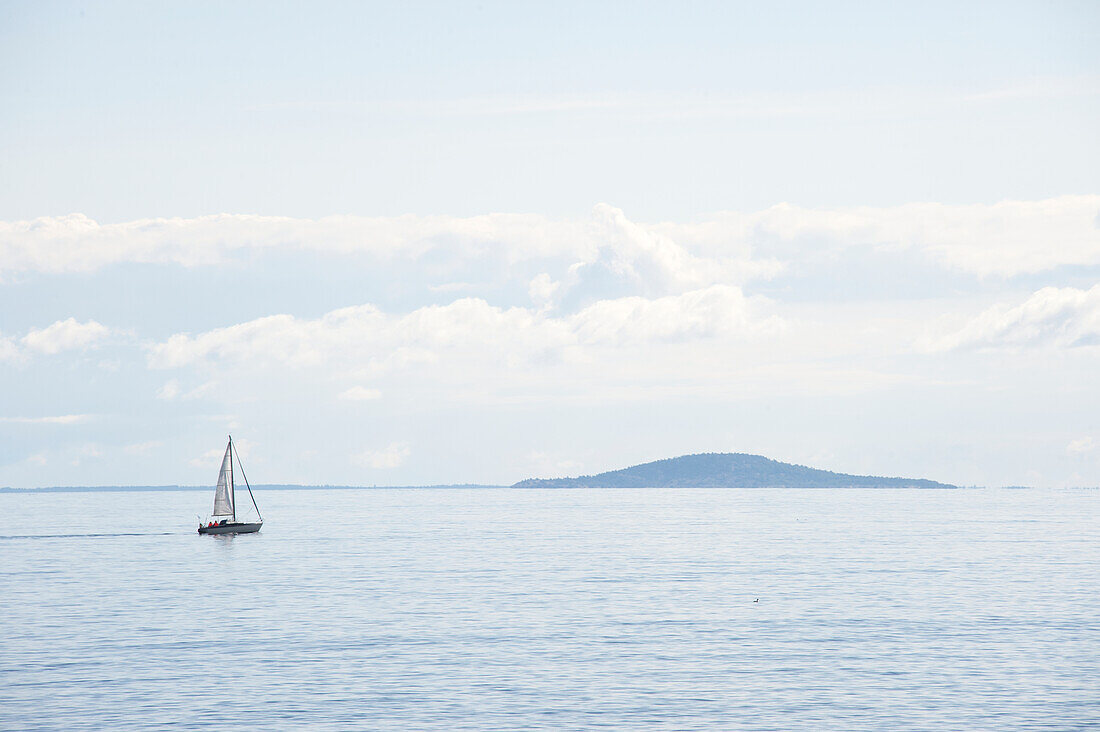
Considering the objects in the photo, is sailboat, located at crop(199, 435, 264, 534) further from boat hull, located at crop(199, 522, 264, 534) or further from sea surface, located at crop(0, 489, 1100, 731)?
sea surface, located at crop(0, 489, 1100, 731)

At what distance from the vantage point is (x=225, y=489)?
7018 inches

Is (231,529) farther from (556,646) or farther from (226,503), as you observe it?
(556,646)

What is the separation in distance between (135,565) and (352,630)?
68.0 meters

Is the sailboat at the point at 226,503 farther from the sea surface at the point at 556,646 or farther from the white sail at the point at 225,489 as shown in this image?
the sea surface at the point at 556,646

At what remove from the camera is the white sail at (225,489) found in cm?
17575

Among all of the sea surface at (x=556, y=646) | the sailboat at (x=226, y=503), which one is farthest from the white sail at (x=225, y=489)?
the sea surface at (x=556, y=646)

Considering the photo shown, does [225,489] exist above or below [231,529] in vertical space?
above

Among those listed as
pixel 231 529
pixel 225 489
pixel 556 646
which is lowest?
pixel 556 646

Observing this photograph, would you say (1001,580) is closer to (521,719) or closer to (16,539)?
(521,719)

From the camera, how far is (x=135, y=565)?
135625mm

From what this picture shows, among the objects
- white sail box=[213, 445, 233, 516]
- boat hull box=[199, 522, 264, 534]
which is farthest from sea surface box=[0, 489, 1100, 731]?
boat hull box=[199, 522, 264, 534]

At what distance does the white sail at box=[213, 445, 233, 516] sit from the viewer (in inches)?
6919

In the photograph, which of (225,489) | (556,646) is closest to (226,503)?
(225,489)

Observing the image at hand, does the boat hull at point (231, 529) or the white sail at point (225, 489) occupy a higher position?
the white sail at point (225, 489)
